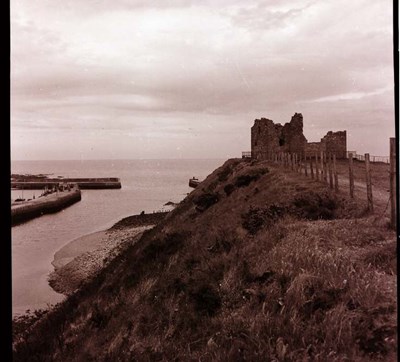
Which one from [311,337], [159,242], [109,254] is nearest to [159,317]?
[311,337]

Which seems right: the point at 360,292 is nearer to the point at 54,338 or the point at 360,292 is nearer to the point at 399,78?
the point at 399,78

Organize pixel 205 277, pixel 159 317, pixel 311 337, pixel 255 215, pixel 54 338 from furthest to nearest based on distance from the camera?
pixel 255 215 < pixel 54 338 < pixel 205 277 < pixel 159 317 < pixel 311 337

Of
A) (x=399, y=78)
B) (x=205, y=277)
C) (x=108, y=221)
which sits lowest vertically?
(x=108, y=221)

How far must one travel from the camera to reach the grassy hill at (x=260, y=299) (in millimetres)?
5410

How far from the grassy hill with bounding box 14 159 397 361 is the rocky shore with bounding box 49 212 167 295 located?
1166cm

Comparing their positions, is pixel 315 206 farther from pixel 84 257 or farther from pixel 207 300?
pixel 84 257

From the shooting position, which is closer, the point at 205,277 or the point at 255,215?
the point at 205,277

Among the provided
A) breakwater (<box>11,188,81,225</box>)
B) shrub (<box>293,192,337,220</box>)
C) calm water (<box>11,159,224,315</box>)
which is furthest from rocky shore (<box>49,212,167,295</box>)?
breakwater (<box>11,188,81,225</box>)

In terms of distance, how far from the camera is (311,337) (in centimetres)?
537

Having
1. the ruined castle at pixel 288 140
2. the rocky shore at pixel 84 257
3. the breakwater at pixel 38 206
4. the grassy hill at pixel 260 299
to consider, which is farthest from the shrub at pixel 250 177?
the breakwater at pixel 38 206

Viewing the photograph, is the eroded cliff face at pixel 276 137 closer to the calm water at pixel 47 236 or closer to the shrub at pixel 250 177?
the shrub at pixel 250 177

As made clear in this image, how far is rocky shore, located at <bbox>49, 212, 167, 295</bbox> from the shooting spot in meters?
26.1

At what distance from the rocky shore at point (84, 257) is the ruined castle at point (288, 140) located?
54.5 ft

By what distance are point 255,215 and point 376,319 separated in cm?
741
